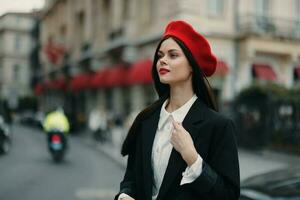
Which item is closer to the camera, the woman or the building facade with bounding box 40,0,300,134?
the woman

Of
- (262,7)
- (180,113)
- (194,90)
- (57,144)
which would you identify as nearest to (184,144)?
(180,113)

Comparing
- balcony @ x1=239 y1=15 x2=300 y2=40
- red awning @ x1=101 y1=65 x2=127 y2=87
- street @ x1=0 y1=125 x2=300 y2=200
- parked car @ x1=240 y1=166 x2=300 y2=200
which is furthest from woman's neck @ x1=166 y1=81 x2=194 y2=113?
red awning @ x1=101 y1=65 x2=127 y2=87

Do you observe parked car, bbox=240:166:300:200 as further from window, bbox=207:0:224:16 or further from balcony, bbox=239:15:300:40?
window, bbox=207:0:224:16

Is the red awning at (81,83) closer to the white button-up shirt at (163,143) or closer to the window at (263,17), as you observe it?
the window at (263,17)

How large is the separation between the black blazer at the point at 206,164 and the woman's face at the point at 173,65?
154mm

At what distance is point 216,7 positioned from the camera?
20516 mm

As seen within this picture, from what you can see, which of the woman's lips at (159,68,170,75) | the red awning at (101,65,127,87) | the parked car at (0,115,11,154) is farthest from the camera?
the red awning at (101,65,127,87)

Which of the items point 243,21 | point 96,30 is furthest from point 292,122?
Result: point 96,30

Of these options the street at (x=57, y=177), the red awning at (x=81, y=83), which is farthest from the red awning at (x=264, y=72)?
the red awning at (x=81, y=83)

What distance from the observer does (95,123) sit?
20.5m

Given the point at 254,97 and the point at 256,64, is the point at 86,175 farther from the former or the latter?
the point at 256,64

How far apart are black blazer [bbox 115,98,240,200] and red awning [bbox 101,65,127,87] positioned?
20611 mm

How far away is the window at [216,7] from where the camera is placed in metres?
20.3

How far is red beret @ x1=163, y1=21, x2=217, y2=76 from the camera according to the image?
2246 millimetres
